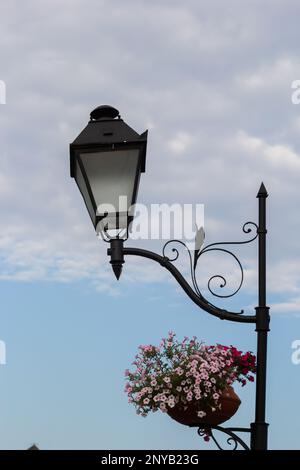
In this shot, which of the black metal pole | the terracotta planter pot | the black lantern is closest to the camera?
the black metal pole

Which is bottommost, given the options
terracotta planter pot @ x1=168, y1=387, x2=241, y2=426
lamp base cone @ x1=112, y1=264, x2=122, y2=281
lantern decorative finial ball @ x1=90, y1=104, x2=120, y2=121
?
terracotta planter pot @ x1=168, y1=387, x2=241, y2=426

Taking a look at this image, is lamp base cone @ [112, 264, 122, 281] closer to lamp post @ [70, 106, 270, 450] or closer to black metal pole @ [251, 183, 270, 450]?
lamp post @ [70, 106, 270, 450]

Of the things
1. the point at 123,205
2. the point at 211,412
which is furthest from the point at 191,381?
the point at 123,205

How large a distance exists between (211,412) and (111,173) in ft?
6.67

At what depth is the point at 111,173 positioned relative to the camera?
213 inches

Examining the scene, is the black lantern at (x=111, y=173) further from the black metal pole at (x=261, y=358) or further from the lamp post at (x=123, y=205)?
the black metal pole at (x=261, y=358)

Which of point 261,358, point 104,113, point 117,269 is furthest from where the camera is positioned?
point 104,113

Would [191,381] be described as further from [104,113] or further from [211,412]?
[104,113]

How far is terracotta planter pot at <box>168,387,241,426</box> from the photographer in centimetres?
557

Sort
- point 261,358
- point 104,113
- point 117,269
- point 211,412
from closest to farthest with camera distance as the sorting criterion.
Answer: point 261,358 < point 117,269 < point 211,412 < point 104,113

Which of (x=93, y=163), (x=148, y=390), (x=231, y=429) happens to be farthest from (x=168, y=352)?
(x=93, y=163)

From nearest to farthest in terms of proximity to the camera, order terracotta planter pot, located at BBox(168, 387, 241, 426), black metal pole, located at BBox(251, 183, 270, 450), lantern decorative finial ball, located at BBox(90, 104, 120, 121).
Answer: black metal pole, located at BBox(251, 183, 270, 450)
terracotta planter pot, located at BBox(168, 387, 241, 426)
lantern decorative finial ball, located at BBox(90, 104, 120, 121)

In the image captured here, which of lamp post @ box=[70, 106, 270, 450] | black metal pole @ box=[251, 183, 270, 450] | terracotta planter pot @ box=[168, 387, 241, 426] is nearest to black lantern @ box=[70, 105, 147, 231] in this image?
lamp post @ box=[70, 106, 270, 450]

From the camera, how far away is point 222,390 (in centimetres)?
563
